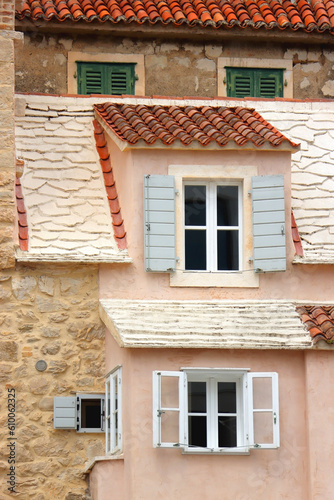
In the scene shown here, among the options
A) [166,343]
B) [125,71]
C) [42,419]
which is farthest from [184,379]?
[125,71]

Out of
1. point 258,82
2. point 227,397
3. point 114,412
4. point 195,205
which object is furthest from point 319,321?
point 258,82

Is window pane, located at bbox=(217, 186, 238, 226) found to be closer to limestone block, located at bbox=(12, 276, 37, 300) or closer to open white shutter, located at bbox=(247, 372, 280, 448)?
open white shutter, located at bbox=(247, 372, 280, 448)

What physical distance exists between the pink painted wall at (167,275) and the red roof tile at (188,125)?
213 mm

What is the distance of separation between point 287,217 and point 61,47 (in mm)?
5843

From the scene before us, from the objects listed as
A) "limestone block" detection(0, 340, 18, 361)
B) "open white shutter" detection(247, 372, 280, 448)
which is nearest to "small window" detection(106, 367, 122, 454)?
"limestone block" detection(0, 340, 18, 361)

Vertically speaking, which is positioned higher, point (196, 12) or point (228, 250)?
point (196, 12)

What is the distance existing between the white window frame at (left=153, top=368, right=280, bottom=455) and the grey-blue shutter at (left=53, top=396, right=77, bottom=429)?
58.1 inches

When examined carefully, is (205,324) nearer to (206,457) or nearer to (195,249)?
(195,249)

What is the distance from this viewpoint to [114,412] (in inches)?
884

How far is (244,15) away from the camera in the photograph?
27.0 m

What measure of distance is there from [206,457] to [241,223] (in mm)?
3749

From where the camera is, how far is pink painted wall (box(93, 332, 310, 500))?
851 inches

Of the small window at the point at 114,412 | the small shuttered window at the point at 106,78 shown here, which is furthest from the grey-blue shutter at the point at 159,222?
the small shuttered window at the point at 106,78

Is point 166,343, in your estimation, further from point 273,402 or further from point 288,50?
point 288,50
